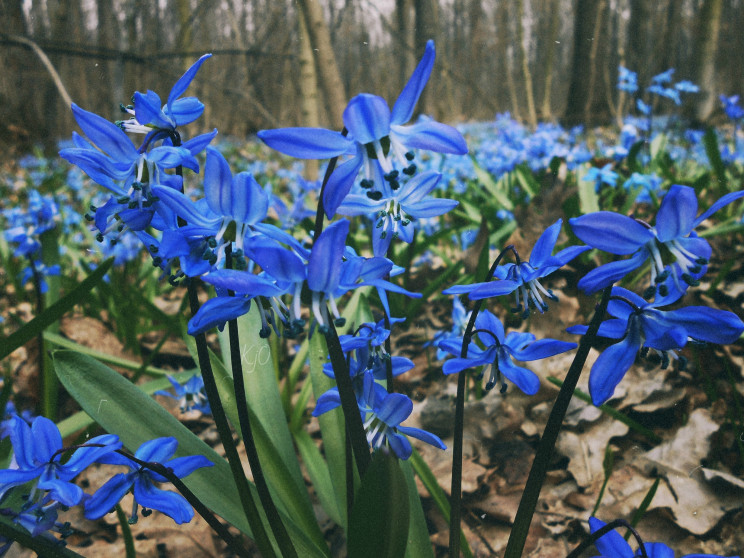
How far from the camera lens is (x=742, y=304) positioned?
2.54m

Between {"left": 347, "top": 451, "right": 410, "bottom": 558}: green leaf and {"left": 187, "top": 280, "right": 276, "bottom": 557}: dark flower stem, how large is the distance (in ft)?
0.76

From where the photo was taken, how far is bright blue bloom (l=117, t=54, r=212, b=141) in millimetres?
840

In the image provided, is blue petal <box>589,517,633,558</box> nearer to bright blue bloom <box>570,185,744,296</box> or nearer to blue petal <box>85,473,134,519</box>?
bright blue bloom <box>570,185,744,296</box>

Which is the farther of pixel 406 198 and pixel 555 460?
pixel 555 460

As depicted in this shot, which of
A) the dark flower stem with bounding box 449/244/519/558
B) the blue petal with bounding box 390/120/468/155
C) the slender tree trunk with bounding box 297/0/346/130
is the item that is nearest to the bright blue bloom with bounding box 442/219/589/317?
the dark flower stem with bounding box 449/244/519/558

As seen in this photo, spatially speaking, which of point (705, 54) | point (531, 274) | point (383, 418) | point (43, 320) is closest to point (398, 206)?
point (531, 274)

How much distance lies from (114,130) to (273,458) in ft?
2.94

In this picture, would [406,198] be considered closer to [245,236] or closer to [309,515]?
[245,236]

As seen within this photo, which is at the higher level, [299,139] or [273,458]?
[299,139]

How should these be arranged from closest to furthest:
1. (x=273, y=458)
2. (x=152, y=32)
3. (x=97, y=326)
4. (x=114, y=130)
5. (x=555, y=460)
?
(x=114, y=130) < (x=273, y=458) < (x=555, y=460) < (x=97, y=326) < (x=152, y=32)

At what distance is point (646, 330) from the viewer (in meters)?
0.82

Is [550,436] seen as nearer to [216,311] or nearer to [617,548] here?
[617,548]

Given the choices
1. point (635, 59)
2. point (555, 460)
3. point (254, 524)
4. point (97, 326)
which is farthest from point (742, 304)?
point (635, 59)

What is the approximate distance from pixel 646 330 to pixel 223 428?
75 cm
